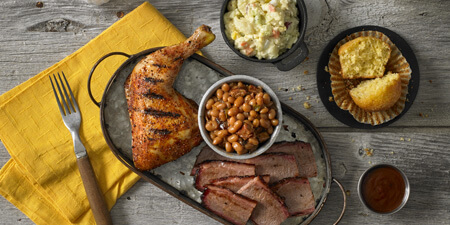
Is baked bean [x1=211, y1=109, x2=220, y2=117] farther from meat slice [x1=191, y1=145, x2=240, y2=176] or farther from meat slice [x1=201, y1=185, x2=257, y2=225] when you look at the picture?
meat slice [x1=201, y1=185, x2=257, y2=225]

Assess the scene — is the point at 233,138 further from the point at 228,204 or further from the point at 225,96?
the point at 228,204

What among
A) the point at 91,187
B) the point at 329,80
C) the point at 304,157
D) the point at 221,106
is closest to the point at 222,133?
the point at 221,106

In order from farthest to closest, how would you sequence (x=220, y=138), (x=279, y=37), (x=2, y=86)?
(x=2, y=86)
(x=279, y=37)
(x=220, y=138)

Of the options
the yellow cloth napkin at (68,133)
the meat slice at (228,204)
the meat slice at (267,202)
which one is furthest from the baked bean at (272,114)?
the yellow cloth napkin at (68,133)

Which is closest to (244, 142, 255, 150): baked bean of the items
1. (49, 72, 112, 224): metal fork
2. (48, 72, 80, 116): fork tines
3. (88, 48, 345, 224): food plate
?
(88, 48, 345, 224): food plate

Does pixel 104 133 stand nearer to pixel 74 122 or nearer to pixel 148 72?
pixel 74 122

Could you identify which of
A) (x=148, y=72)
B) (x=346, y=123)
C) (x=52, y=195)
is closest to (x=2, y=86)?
(x=52, y=195)
